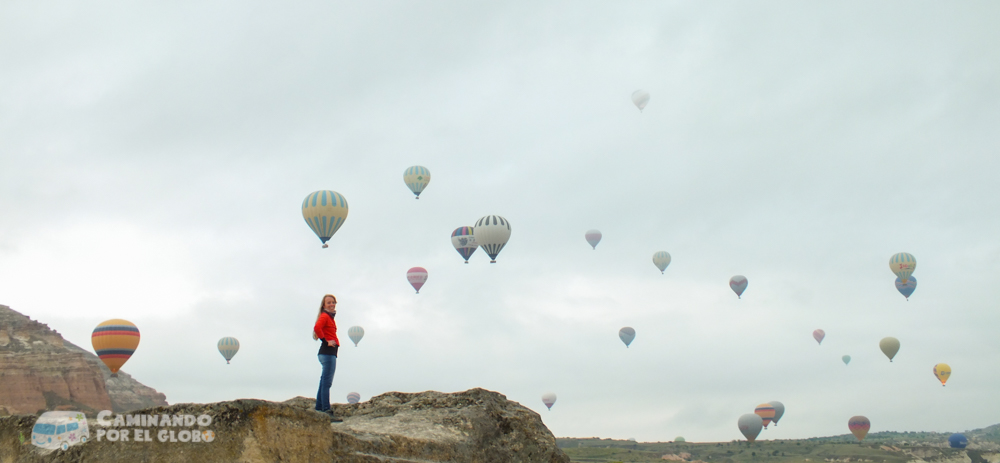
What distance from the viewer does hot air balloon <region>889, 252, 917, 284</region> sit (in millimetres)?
A: 73562

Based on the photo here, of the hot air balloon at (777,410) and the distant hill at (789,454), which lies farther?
the distant hill at (789,454)

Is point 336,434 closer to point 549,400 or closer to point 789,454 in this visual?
point 549,400

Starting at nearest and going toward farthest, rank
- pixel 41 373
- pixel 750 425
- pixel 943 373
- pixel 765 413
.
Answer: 1. pixel 750 425
2. pixel 765 413
3. pixel 943 373
4. pixel 41 373

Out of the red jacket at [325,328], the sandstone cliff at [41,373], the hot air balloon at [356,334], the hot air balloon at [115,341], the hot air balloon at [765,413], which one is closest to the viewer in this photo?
the red jacket at [325,328]

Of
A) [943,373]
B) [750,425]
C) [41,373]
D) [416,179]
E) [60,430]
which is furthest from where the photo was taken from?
[41,373]

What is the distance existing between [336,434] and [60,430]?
99.2 inches

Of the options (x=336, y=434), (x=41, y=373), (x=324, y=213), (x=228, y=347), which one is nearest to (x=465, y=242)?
(x=324, y=213)

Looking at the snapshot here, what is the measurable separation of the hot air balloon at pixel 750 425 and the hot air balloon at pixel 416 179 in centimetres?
4613

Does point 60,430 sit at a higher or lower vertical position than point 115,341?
lower

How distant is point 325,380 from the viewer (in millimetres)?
9211

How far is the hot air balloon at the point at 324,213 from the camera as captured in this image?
44.2 metres

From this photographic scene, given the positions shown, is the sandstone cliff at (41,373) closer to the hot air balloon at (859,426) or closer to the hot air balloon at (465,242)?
the hot air balloon at (465,242)

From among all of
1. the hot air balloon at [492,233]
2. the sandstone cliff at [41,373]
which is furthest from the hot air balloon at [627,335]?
the sandstone cliff at [41,373]

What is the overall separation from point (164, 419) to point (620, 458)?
11657cm
